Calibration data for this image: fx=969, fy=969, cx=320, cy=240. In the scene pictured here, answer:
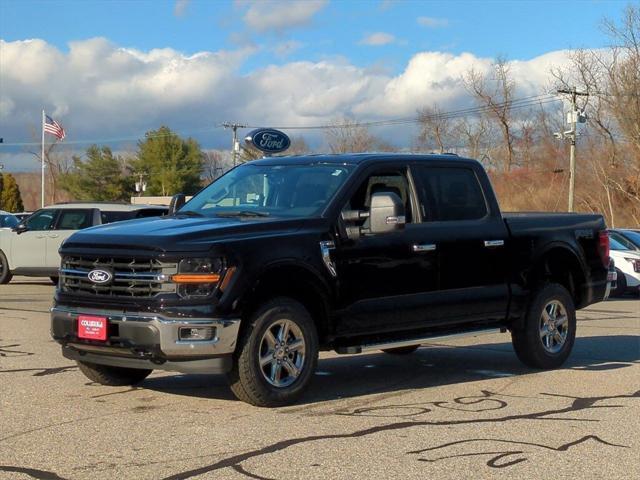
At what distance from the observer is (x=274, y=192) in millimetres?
8570

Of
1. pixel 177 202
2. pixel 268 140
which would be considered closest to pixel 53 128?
pixel 268 140

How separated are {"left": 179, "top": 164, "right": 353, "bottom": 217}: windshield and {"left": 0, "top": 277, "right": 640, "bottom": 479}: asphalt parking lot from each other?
1572 millimetres

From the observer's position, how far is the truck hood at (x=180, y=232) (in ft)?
23.8

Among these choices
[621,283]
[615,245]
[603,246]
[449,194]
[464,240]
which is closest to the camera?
[464,240]

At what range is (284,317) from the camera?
7539mm

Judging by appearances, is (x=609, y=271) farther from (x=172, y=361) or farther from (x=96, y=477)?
(x=96, y=477)

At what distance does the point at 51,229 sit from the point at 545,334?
43.3ft

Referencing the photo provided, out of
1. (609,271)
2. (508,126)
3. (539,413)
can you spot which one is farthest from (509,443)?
(508,126)

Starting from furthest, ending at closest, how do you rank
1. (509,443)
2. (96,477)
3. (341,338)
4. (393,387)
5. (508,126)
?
(508,126) < (393,387) < (341,338) < (509,443) < (96,477)

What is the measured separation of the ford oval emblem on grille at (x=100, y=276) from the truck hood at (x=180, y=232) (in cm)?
20

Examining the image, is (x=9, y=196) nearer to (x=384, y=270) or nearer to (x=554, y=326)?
(x=554, y=326)

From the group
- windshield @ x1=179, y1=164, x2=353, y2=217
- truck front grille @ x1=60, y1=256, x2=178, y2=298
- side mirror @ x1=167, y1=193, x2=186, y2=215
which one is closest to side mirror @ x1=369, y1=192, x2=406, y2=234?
windshield @ x1=179, y1=164, x2=353, y2=217

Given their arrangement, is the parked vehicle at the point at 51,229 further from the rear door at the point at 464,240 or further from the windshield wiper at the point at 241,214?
the windshield wiper at the point at 241,214

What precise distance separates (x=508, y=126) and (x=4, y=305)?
5786 centimetres
